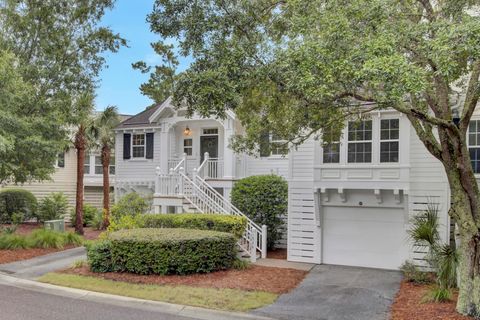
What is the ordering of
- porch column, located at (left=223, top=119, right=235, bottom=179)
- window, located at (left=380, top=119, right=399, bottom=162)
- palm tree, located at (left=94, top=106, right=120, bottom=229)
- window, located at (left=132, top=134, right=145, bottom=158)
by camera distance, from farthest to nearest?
window, located at (left=132, top=134, right=145, bottom=158)
palm tree, located at (left=94, top=106, right=120, bottom=229)
porch column, located at (left=223, top=119, right=235, bottom=179)
window, located at (left=380, top=119, right=399, bottom=162)

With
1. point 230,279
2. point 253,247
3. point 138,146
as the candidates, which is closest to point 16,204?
point 138,146

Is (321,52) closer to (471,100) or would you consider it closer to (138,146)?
(471,100)

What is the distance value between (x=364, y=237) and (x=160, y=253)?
671cm

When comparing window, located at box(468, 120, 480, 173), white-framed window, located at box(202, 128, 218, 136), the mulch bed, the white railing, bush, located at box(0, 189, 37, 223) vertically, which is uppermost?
white-framed window, located at box(202, 128, 218, 136)

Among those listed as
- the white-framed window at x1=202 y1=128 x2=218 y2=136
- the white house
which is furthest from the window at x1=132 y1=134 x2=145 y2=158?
the white house

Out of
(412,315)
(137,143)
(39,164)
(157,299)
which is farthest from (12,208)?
(412,315)

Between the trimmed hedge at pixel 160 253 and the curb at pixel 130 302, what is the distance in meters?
1.57

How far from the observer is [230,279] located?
1091cm

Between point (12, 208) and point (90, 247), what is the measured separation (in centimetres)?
1369

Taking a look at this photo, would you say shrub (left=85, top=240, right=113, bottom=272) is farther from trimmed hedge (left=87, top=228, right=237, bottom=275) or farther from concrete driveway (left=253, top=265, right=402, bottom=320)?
concrete driveway (left=253, top=265, right=402, bottom=320)

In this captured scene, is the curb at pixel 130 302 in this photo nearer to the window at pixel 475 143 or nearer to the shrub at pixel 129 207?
the shrub at pixel 129 207

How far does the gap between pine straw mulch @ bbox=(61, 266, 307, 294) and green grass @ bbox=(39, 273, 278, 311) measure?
34cm

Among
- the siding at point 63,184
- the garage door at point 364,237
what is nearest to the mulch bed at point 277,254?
the garage door at point 364,237

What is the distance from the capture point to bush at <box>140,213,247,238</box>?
13070mm
